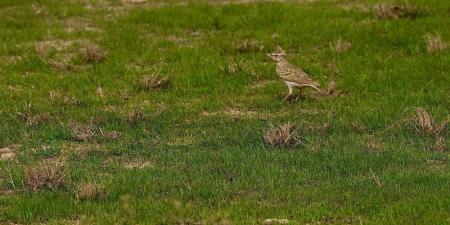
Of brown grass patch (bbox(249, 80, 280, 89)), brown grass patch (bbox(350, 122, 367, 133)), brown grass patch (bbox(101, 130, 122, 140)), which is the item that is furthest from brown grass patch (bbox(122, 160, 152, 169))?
brown grass patch (bbox(249, 80, 280, 89))

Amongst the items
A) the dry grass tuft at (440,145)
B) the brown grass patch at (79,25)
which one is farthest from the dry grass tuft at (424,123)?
the brown grass patch at (79,25)

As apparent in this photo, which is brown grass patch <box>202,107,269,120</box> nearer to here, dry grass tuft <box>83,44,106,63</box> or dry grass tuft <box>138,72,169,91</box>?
dry grass tuft <box>138,72,169,91</box>

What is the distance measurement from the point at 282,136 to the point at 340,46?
5.32 meters

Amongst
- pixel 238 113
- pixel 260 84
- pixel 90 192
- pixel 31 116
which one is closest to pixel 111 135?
pixel 31 116

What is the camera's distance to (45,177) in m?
10.8

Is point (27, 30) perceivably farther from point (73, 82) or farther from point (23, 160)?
point (23, 160)

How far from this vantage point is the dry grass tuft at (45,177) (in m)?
10.8

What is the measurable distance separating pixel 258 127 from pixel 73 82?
3926 mm

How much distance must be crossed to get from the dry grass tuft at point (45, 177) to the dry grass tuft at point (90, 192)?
0.40 metres

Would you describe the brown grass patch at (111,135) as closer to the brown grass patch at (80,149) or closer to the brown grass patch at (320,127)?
the brown grass patch at (80,149)

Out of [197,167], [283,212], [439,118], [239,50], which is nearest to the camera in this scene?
[283,212]

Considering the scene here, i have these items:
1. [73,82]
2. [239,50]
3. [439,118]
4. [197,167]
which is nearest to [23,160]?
[197,167]

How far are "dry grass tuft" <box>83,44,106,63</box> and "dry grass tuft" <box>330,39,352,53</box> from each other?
3796mm

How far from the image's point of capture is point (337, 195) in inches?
412
